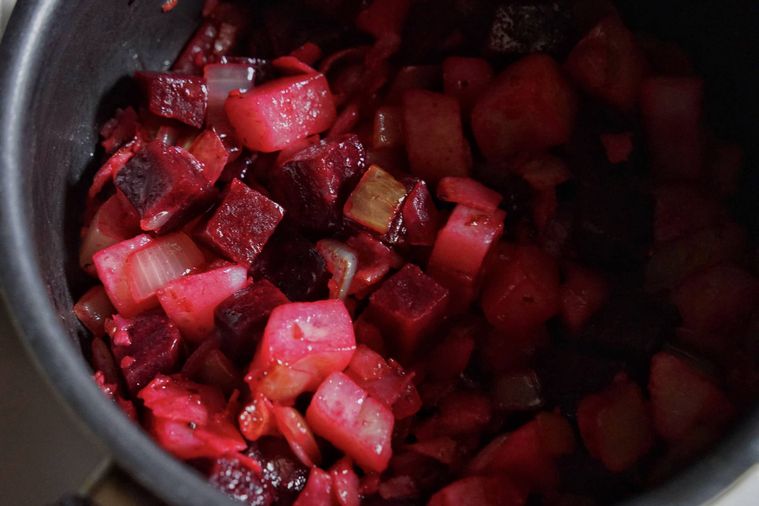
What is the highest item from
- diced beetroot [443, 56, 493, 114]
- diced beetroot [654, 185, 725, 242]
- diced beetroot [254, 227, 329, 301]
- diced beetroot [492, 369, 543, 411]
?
diced beetroot [443, 56, 493, 114]

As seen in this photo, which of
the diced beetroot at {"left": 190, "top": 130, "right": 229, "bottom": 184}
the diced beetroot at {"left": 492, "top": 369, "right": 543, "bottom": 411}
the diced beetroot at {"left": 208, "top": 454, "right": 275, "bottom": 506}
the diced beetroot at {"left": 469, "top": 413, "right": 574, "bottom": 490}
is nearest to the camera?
the diced beetroot at {"left": 208, "top": 454, "right": 275, "bottom": 506}

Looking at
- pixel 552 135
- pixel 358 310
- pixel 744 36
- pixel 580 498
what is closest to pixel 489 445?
pixel 580 498

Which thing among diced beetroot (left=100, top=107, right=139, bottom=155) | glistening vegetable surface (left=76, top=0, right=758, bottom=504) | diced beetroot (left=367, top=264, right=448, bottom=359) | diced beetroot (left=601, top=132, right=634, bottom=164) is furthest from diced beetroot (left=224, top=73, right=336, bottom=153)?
diced beetroot (left=601, top=132, right=634, bottom=164)

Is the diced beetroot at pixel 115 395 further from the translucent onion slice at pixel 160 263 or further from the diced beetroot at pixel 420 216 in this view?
the diced beetroot at pixel 420 216

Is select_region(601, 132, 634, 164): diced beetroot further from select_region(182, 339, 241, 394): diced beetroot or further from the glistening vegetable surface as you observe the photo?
select_region(182, 339, 241, 394): diced beetroot

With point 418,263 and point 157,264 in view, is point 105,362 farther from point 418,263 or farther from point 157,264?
point 418,263

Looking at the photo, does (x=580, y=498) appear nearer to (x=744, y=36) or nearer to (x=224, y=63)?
(x=744, y=36)

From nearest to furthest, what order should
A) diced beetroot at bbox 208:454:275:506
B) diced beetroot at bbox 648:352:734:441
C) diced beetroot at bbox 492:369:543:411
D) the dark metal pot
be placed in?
1. the dark metal pot
2. diced beetroot at bbox 208:454:275:506
3. diced beetroot at bbox 648:352:734:441
4. diced beetroot at bbox 492:369:543:411
